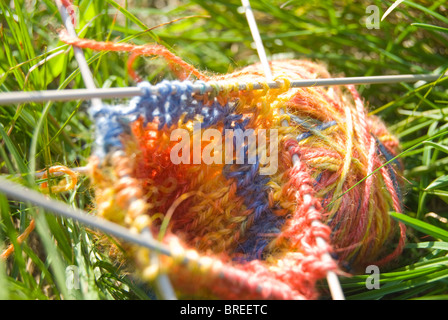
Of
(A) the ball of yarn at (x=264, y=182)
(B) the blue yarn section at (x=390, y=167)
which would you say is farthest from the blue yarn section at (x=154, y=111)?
(B) the blue yarn section at (x=390, y=167)

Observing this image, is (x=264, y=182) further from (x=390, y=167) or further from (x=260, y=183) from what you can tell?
(x=390, y=167)

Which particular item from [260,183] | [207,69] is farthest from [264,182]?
[207,69]

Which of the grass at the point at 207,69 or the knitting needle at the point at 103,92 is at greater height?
the knitting needle at the point at 103,92

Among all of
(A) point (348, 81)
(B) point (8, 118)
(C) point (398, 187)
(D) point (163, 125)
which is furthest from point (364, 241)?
(B) point (8, 118)

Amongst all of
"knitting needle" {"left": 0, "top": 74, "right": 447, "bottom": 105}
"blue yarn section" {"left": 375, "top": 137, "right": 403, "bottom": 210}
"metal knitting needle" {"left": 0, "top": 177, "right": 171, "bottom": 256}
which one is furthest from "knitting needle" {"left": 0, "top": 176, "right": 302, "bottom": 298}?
"blue yarn section" {"left": 375, "top": 137, "right": 403, "bottom": 210}

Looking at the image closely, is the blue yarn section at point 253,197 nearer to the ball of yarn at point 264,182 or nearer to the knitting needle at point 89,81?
the ball of yarn at point 264,182

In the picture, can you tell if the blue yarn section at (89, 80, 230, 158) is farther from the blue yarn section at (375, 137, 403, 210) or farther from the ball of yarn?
the blue yarn section at (375, 137, 403, 210)

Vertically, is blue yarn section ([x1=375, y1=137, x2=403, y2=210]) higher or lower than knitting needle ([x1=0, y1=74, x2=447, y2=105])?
lower
